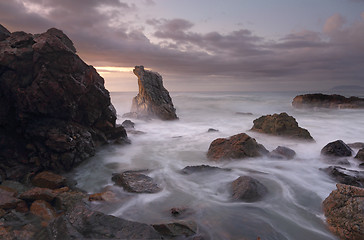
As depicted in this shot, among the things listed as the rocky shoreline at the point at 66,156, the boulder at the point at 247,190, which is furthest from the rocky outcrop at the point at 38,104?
the boulder at the point at 247,190

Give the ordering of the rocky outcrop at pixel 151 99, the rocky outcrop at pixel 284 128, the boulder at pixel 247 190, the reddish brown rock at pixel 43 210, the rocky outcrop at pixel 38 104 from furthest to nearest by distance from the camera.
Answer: the rocky outcrop at pixel 151 99
the rocky outcrop at pixel 284 128
the rocky outcrop at pixel 38 104
the boulder at pixel 247 190
the reddish brown rock at pixel 43 210

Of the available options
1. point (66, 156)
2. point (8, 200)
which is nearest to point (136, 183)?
point (66, 156)

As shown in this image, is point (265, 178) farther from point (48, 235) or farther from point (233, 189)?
point (48, 235)

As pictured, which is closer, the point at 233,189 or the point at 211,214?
the point at 211,214

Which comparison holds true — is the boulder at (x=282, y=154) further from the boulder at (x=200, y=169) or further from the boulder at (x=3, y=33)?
the boulder at (x=3, y=33)

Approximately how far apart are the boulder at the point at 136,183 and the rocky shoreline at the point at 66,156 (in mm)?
27

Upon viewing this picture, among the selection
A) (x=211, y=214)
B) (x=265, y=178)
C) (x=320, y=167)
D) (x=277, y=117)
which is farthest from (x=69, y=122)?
(x=277, y=117)

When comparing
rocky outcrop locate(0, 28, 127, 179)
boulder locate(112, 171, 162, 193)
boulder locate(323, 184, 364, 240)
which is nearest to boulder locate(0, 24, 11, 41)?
rocky outcrop locate(0, 28, 127, 179)

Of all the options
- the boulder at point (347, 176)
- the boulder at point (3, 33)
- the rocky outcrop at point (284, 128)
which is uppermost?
the boulder at point (3, 33)

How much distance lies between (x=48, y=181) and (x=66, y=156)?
1196mm

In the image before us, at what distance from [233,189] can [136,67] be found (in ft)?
60.7

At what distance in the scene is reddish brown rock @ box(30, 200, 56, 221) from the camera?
4.24m

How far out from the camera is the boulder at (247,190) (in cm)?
536

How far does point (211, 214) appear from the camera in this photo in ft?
15.6
